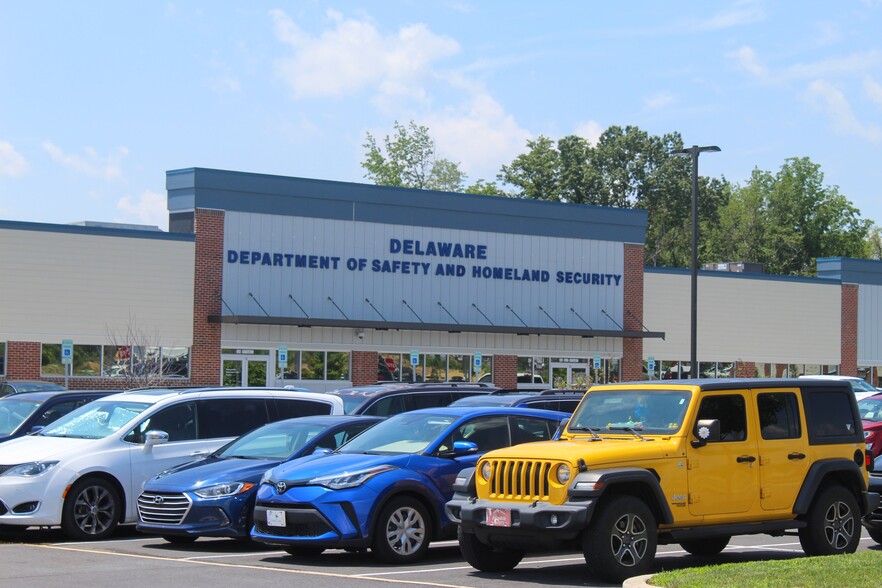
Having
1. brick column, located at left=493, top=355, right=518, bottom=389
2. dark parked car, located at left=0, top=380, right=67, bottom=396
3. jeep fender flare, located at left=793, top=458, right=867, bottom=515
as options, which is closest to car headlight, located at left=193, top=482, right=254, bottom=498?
jeep fender flare, located at left=793, top=458, right=867, bottom=515

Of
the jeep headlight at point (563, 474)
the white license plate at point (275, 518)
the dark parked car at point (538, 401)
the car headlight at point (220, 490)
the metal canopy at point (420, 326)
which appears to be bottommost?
the white license plate at point (275, 518)

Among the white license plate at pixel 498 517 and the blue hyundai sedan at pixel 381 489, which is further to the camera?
the blue hyundai sedan at pixel 381 489

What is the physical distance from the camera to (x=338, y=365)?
43.1 metres

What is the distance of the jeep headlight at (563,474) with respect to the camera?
1109 cm

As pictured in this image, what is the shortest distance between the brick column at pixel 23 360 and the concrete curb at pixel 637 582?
3019cm

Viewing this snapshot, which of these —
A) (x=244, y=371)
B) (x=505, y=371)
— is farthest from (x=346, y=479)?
(x=505, y=371)

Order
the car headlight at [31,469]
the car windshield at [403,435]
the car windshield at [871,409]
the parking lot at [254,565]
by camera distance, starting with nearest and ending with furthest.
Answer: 1. the parking lot at [254,565]
2. the car windshield at [403,435]
3. the car headlight at [31,469]
4. the car windshield at [871,409]

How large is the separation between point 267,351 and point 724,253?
2291 inches

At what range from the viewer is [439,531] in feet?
Answer: 42.8

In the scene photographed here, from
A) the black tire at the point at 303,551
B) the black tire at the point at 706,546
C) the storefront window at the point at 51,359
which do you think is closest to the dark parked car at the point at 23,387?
the storefront window at the point at 51,359

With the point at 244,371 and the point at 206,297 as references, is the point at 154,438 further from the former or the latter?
the point at 244,371

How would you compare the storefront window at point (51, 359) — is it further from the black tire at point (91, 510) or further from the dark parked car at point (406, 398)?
the black tire at point (91, 510)

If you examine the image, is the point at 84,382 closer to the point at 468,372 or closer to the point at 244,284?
the point at 244,284

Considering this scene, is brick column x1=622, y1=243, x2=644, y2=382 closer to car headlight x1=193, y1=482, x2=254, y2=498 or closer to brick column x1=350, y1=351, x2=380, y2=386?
brick column x1=350, y1=351, x2=380, y2=386
